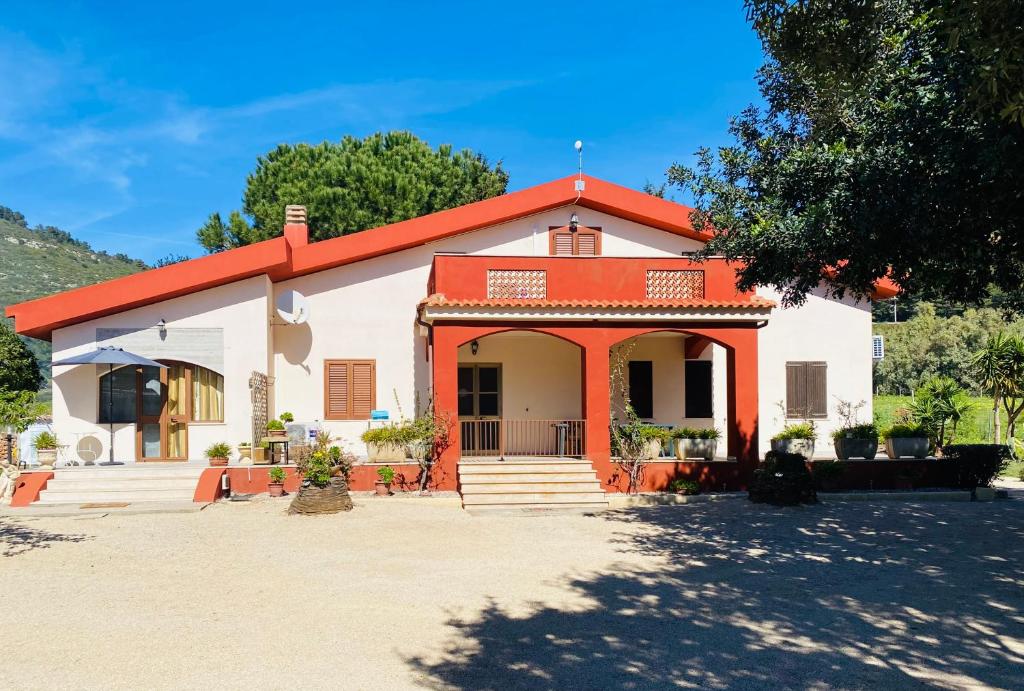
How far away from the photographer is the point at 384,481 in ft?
49.6

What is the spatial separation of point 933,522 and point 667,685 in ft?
28.3

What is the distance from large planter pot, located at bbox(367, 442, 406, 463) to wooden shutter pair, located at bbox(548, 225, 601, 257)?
5736 millimetres

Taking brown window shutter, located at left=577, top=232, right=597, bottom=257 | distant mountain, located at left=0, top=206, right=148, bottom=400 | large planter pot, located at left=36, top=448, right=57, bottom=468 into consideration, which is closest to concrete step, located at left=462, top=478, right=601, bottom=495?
brown window shutter, located at left=577, top=232, right=597, bottom=257

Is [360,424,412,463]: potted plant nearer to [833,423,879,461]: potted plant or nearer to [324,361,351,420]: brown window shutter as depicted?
[324,361,351,420]: brown window shutter

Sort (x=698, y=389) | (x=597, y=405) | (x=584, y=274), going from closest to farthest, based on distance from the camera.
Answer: (x=597, y=405) → (x=584, y=274) → (x=698, y=389)

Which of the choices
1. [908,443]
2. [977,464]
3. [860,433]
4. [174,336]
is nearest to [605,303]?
[860,433]

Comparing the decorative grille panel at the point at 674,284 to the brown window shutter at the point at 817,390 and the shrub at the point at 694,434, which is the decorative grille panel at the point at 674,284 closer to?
the shrub at the point at 694,434

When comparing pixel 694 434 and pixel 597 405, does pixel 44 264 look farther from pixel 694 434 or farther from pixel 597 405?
pixel 694 434

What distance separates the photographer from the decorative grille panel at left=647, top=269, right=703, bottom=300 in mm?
16500

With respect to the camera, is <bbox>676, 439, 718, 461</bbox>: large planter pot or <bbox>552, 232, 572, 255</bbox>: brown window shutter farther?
<bbox>552, 232, 572, 255</bbox>: brown window shutter

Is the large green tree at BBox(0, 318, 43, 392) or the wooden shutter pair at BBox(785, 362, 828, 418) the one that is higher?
the large green tree at BBox(0, 318, 43, 392)

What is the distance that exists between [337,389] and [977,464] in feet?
40.5

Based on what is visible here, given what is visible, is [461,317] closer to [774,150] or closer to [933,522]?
[774,150]

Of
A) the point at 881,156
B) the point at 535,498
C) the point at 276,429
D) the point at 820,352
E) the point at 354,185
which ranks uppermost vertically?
the point at 354,185
